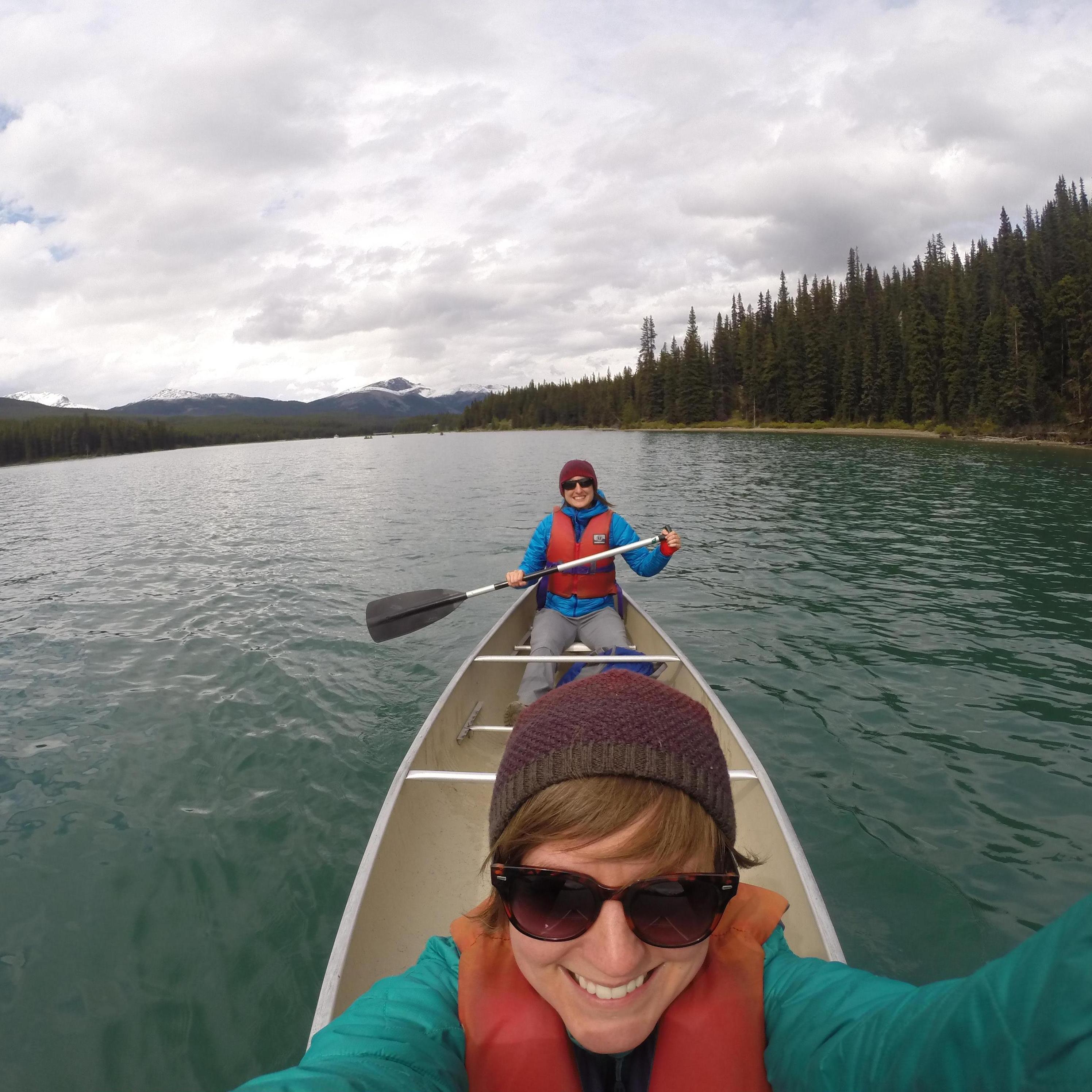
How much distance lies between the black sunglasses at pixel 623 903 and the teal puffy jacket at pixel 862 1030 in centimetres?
36

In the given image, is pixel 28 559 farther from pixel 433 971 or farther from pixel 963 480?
pixel 963 480

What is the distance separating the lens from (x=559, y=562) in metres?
7.88

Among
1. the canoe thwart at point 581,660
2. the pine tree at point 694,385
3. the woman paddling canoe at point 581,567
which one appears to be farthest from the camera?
the pine tree at point 694,385

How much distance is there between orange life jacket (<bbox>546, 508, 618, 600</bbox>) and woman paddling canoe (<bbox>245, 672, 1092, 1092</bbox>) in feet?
19.1

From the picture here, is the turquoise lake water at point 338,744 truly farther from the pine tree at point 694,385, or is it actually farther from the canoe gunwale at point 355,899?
the pine tree at point 694,385

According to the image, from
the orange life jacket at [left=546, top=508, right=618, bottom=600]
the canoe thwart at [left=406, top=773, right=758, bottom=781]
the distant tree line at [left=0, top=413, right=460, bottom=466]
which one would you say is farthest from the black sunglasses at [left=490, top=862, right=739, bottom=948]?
the distant tree line at [left=0, top=413, right=460, bottom=466]

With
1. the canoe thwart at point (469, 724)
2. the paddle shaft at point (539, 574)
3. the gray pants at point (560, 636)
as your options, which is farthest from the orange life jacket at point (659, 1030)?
the paddle shaft at point (539, 574)

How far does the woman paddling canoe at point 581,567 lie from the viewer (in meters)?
7.07

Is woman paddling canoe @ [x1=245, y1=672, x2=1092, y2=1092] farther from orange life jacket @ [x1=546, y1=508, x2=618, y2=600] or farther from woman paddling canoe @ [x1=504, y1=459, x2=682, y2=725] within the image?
orange life jacket @ [x1=546, y1=508, x2=618, y2=600]

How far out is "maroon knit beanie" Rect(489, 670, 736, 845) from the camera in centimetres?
146

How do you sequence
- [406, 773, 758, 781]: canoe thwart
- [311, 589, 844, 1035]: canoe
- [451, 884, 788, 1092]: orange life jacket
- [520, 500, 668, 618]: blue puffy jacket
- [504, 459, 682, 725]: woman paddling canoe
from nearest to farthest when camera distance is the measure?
[451, 884, 788, 1092]: orange life jacket, [311, 589, 844, 1035]: canoe, [406, 773, 758, 781]: canoe thwart, [504, 459, 682, 725]: woman paddling canoe, [520, 500, 668, 618]: blue puffy jacket

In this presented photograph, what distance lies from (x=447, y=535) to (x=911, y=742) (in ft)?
51.6

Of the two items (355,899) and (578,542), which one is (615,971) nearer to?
(355,899)

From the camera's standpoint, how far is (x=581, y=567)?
24.7 feet
